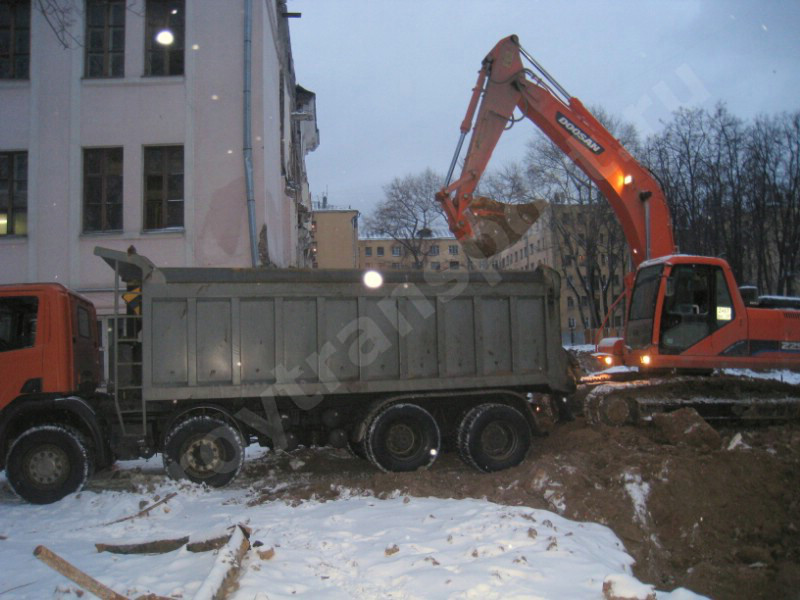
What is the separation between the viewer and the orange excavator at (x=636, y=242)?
1020cm

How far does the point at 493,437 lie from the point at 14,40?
48.8ft

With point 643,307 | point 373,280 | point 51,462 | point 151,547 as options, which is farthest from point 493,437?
point 51,462

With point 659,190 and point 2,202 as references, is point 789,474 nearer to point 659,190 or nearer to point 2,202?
point 659,190

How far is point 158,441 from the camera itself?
827 cm

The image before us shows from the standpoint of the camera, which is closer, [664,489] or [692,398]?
[664,489]

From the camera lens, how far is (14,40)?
15.6 metres

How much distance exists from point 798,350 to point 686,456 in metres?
3.97

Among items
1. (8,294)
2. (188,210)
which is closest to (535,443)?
(8,294)

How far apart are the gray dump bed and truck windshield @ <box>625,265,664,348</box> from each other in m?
2.01

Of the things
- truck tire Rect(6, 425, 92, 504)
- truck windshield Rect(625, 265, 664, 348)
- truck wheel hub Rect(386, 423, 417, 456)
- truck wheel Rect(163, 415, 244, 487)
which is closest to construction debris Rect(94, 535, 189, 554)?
truck wheel Rect(163, 415, 244, 487)

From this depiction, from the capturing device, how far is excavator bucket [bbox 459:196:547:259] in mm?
10461

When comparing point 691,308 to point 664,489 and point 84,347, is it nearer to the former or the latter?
point 664,489

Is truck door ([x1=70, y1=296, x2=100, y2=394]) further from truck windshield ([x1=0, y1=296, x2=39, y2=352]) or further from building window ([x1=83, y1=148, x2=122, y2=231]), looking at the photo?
building window ([x1=83, y1=148, x2=122, y2=231])

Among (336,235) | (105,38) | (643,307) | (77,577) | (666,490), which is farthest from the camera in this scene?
(336,235)
